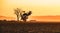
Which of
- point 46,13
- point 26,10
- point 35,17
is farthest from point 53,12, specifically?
point 26,10

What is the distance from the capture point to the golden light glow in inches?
62.7

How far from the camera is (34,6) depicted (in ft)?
5.38

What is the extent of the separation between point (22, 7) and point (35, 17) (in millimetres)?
208

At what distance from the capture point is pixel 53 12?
1586mm
